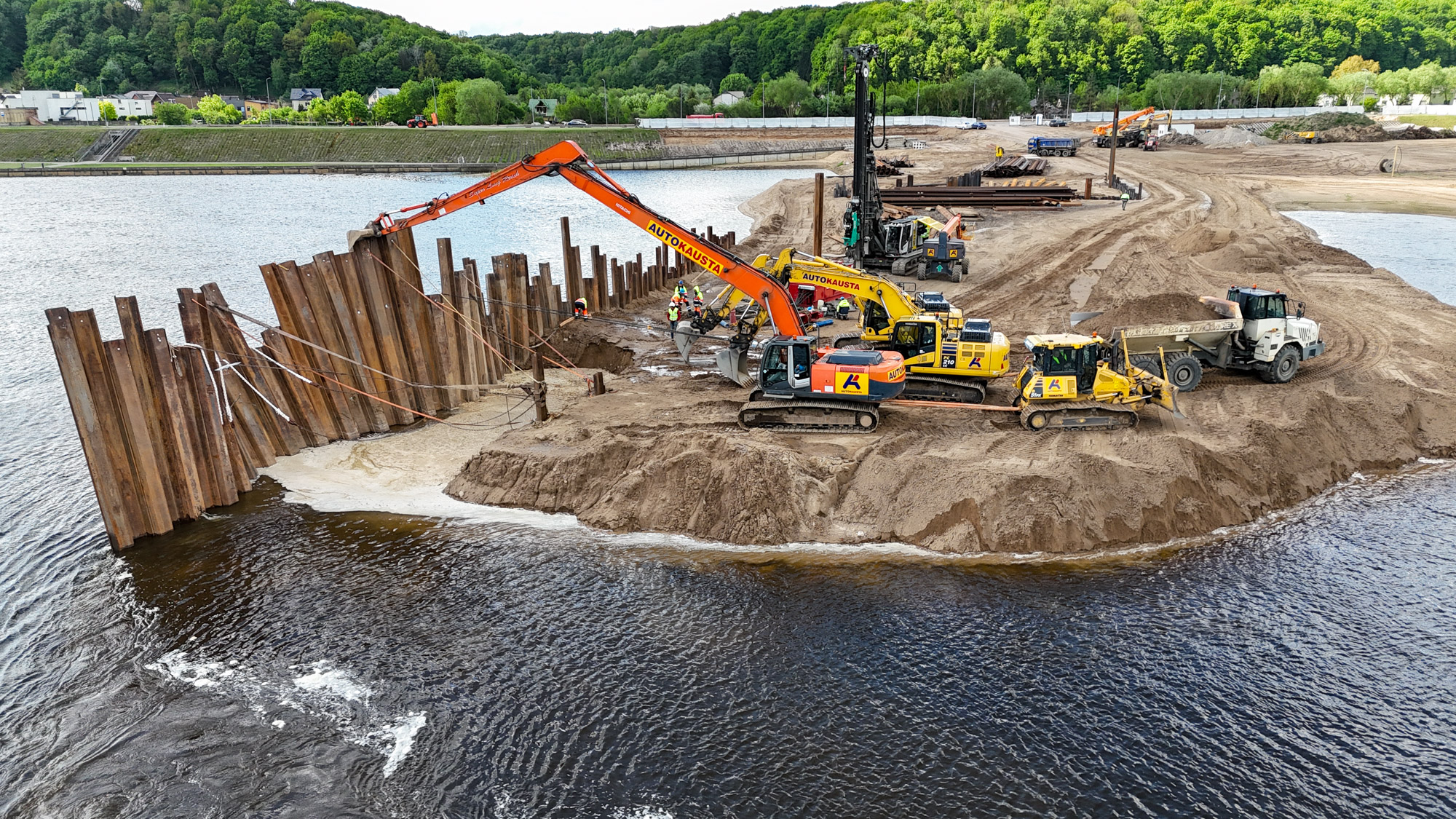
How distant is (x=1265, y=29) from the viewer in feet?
427

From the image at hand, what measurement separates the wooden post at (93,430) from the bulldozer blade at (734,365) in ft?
39.3

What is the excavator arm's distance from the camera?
19500 mm

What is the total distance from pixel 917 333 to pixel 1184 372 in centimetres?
649

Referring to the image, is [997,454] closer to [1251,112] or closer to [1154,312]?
[1154,312]

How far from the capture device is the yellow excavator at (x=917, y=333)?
20094 millimetres

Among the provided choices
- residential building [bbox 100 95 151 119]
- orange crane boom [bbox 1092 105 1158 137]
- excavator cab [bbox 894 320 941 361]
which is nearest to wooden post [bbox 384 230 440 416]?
excavator cab [bbox 894 320 941 361]

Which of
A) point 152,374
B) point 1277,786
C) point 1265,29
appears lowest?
point 1277,786

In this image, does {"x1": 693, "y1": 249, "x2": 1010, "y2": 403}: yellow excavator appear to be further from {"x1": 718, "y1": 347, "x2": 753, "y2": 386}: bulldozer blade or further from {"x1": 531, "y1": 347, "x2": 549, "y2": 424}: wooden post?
{"x1": 531, "y1": 347, "x2": 549, "y2": 424}: wooden post

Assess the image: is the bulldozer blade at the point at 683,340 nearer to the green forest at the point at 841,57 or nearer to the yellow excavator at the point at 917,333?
the yellow excavator at the point at 917,333

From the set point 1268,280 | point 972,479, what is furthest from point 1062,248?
point 972,479

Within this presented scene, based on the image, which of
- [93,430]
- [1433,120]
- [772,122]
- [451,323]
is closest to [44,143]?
[772,122]

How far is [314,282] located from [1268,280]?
30560 mm

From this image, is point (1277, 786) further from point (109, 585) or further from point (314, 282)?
point (314, 282)

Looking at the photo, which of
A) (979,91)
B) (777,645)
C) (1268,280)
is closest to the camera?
(777,645)
